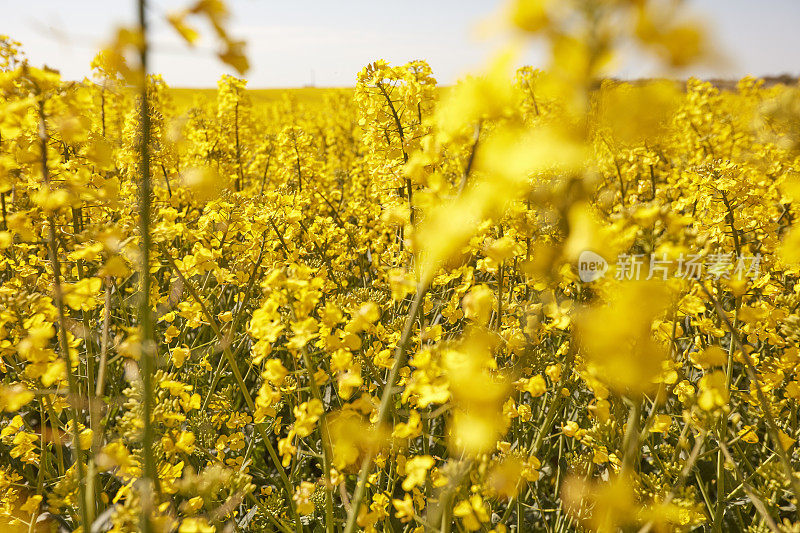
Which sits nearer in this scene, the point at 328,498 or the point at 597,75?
the point at 597,75

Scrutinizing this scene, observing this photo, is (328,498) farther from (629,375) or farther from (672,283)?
(672,283)

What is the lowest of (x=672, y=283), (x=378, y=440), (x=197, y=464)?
(x=197, y=464)

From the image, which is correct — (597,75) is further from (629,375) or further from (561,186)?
(629,375)

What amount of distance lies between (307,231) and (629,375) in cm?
288

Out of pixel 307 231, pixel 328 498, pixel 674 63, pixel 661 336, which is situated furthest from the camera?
pixel 307 231

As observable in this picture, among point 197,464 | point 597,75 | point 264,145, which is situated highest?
point 264,145

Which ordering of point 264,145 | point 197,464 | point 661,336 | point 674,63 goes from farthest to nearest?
1. point 264,145
2. point 197,464
3. point 661,336
4. point 674,63

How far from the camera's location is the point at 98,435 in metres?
1.62

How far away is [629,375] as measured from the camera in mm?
951

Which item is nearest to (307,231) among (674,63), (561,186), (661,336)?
(661,336)

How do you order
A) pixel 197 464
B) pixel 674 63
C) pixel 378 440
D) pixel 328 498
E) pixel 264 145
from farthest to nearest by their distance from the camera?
1. pixel 264 145
2. pixel 197 464
3. pixel 328 498
4. pixel 378 440
5. pixel 674 63

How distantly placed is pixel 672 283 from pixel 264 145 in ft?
19.1

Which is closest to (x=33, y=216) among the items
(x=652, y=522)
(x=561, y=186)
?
(x=561, y=186)

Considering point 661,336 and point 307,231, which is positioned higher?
point 307,231
